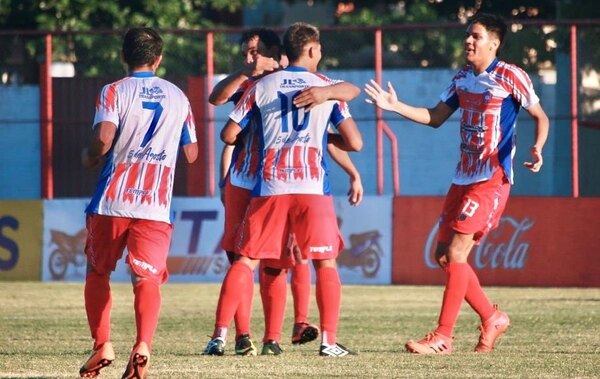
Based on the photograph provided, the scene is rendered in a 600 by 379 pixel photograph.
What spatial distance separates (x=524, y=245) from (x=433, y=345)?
814 centimetres

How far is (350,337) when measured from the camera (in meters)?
11.1

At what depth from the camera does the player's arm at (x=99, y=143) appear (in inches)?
321

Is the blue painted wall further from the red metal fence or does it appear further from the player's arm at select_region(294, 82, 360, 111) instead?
the player's arm at select_region(294, 82, 360, 111)

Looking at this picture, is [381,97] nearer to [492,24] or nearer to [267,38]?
[267,38]

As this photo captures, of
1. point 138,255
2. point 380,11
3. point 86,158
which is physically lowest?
point 138,255

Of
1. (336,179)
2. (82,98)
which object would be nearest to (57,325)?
(82,98)

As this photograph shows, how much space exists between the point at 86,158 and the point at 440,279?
10057mm

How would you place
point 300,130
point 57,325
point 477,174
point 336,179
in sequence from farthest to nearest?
point 336,179 < point 57,325 < point 477,174 < point 300,130

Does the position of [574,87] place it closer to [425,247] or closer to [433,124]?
[425,247]

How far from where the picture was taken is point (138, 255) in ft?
26.8

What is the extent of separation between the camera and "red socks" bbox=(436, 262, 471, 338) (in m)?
9.71

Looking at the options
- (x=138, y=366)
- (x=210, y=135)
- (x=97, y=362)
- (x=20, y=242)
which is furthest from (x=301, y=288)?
(x=210, y=135)

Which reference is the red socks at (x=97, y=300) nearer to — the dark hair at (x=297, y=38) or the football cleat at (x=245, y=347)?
the football cleat at (x=245, y=347)

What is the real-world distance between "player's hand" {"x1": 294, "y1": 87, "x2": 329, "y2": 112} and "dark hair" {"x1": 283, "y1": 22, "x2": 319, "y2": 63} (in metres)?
0.27
